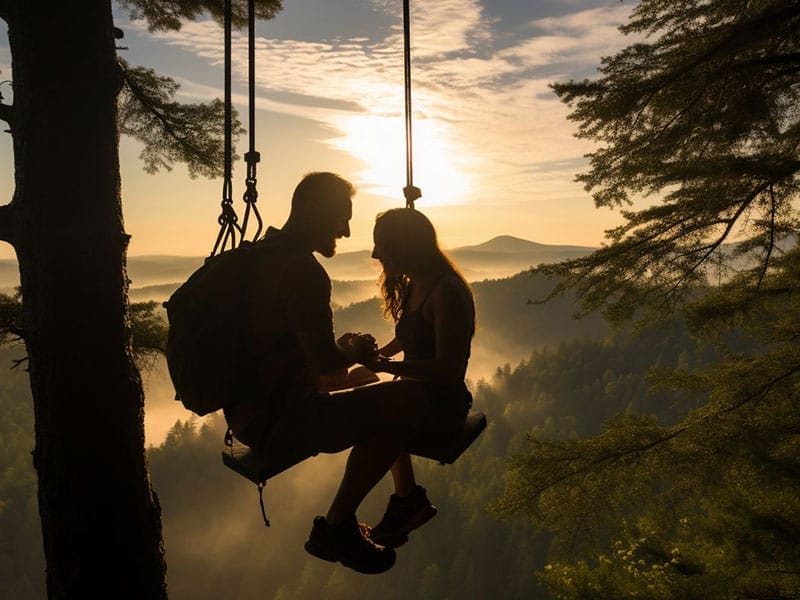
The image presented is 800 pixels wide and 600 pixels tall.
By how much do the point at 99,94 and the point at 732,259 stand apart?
568 cm

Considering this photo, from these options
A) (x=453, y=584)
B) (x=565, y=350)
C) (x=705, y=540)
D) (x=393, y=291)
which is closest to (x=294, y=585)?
(x=453, y=584)

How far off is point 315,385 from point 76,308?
3.52 feet

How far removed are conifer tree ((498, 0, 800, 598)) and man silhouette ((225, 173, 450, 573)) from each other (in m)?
3.88

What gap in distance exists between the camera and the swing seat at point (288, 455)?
241 centimetres

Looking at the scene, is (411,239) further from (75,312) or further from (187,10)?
(187,10)

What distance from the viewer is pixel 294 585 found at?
3189 inches

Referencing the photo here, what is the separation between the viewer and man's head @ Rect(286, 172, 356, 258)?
95.3 inches

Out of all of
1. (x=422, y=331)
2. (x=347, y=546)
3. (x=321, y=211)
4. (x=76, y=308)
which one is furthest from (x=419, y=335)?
(x=76, y=308)

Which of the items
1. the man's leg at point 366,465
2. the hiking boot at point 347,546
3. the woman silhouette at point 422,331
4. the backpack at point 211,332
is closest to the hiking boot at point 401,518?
the woman silhouette at point 422,331

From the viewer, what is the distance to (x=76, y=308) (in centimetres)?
269

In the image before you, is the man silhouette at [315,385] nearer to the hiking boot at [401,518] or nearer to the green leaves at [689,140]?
the hiking boot at [401,518]

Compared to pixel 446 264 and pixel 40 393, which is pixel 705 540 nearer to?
pixel 446 264

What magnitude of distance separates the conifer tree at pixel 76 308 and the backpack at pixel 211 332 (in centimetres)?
56

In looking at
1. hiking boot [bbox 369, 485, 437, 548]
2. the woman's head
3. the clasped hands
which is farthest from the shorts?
the woman's head
